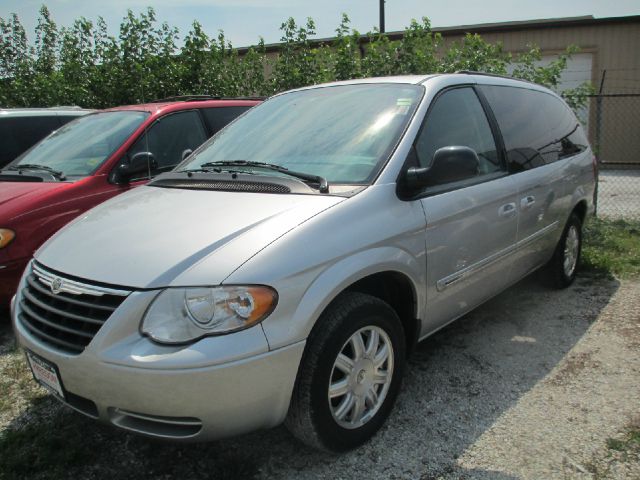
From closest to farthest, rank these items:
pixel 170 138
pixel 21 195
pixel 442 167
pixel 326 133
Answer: pixel 442 167 < pixel 326 133 < pixel 21 195 < pixel 170 138

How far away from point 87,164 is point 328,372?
3426mm

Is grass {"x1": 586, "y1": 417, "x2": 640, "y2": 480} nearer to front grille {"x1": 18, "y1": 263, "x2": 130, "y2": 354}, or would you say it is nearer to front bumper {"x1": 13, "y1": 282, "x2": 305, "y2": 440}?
front bumper {"x1": 13, "y1": 282, "x2": 305, "y2": 440}

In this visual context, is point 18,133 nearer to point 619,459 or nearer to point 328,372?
point 328,372

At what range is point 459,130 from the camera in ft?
10.8

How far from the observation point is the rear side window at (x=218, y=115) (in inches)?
225

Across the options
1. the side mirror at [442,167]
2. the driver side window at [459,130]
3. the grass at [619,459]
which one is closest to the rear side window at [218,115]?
the driver side window at [459,130]

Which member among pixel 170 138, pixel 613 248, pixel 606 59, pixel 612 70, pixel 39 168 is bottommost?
pixel 613 248

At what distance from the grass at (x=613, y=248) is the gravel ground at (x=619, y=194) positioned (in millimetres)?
864

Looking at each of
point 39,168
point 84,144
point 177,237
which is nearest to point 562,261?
point 177,237

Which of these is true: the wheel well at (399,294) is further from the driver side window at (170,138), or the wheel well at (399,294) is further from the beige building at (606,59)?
the beige building at (606,59)

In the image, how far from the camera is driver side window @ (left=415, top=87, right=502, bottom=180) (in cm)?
301

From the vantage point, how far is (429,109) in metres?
3.06

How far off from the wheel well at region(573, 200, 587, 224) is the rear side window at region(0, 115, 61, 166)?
19.1ft

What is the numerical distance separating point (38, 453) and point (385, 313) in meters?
1.77
